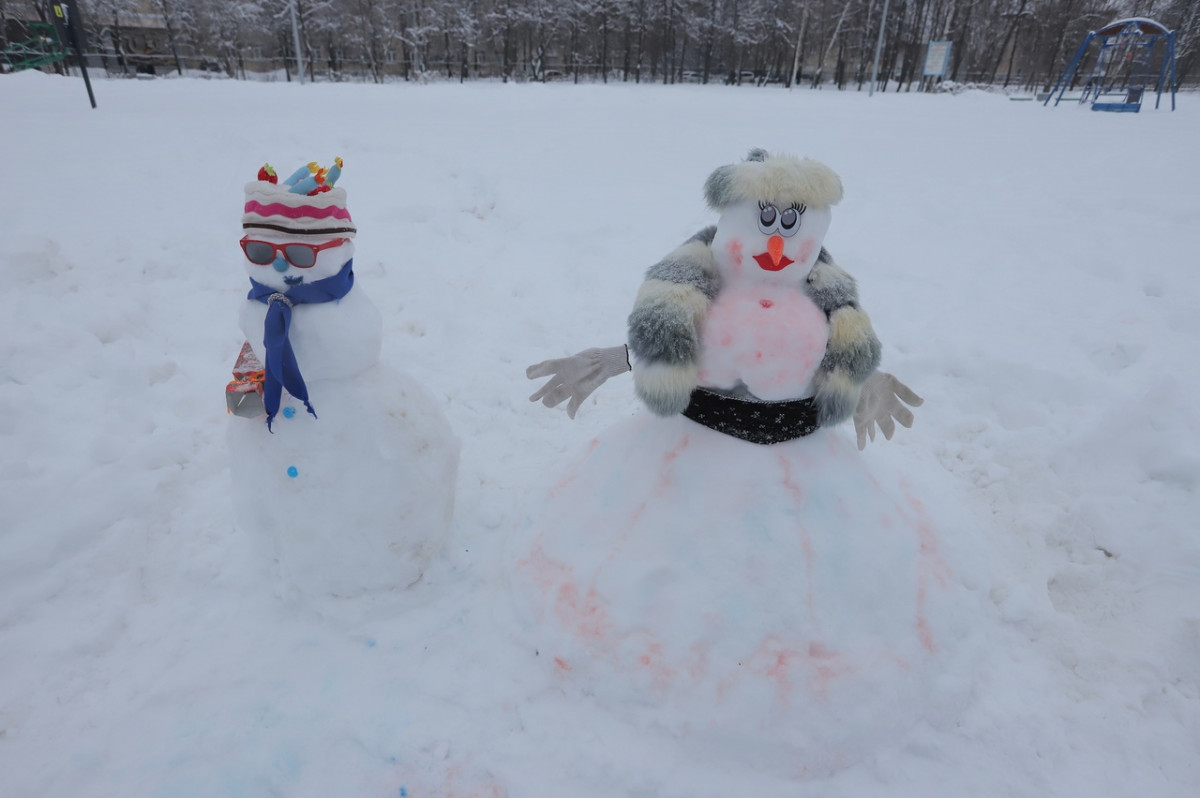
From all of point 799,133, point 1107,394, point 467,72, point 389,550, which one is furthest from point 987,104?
point 467,72

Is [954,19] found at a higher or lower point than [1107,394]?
higher

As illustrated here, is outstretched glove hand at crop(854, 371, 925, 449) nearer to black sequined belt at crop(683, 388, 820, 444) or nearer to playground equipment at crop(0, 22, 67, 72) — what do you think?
black sequined belt at crop(683, 388, 820, 444)

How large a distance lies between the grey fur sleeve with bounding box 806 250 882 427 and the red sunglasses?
1931mm

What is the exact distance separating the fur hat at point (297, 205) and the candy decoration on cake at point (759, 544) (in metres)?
1.22

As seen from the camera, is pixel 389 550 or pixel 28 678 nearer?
pixel 28 678

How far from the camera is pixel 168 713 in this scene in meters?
2.42

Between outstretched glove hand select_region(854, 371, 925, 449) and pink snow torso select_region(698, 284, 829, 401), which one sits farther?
outstretched glove hand select_region(854, 371, 925, 449)

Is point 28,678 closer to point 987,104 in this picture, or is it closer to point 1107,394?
point 1107,394

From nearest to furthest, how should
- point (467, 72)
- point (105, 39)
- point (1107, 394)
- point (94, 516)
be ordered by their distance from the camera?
point (94, 516)
point (1107, 394)
point (105, 39)
point (467, 72)

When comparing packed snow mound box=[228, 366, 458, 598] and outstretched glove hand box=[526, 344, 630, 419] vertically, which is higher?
outstretched glove hand box=[526, 344, 630, 419]

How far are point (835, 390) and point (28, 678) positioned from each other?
11.1 feet

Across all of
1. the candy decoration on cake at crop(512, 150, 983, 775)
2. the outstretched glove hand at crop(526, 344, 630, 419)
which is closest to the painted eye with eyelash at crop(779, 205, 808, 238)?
the candy decoration on cake at crop(512, 150, 983, 775)

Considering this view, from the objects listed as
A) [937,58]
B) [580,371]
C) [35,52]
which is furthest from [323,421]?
[937,58]

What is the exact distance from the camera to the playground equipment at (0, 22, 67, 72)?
1734 cm
